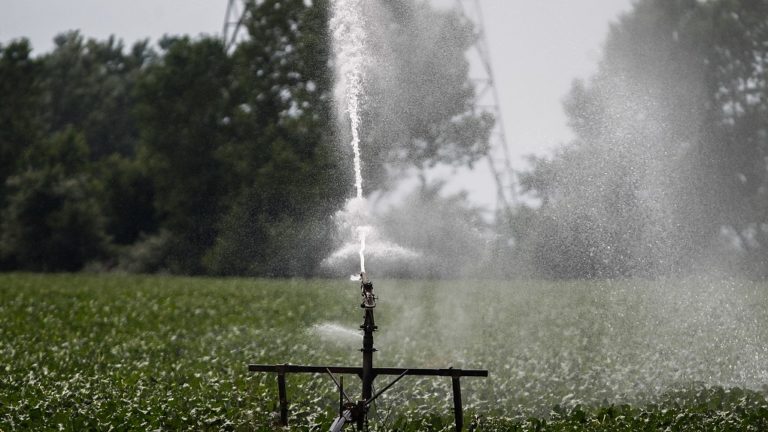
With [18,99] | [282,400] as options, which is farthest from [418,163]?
[18,99]

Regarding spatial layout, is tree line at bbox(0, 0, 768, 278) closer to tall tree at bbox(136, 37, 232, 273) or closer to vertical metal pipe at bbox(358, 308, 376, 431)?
tall tree at bbox(136, 37, 232, 273)

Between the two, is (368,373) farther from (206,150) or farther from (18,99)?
(18,99)

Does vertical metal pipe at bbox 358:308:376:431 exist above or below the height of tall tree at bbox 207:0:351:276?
below

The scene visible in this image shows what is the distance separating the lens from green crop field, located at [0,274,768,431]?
47.6 ft

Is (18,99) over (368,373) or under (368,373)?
over

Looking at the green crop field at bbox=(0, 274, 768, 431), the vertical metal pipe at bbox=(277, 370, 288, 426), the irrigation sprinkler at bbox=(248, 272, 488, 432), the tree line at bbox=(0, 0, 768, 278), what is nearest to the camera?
the irrigation sprinkler at bbox=(248, 272, 488, 432)

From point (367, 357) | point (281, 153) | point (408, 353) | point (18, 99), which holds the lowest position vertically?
point (408, 353)

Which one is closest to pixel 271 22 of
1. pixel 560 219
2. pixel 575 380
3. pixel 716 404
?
pixel 560 219

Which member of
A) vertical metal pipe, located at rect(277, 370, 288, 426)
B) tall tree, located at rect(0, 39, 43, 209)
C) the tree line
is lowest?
vertical metal pipe, located at rect(277, 370, 288, 426)

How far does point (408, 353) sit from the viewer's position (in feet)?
72.8

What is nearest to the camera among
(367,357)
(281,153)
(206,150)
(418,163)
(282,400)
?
(367,357)

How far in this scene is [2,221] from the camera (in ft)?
215

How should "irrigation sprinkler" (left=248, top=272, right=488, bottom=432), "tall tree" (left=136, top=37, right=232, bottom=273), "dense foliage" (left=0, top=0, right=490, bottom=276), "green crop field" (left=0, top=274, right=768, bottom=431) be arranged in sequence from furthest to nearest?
1. "tall tree" (left=136, top=37, right=232, bottom=273)
2. "dense foliage" (left=0, top=0, right=490, bottom=276)
3. "green crop field" (left=0, top=274, right=768, bottom=431)
4. "irrigation sprinkler" (left=248, top=272, right=488, bottom=432)

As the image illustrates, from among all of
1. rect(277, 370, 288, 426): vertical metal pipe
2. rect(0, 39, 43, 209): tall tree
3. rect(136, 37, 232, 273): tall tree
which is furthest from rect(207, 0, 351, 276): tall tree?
rect(0, 39, 43, 209): tall tree
